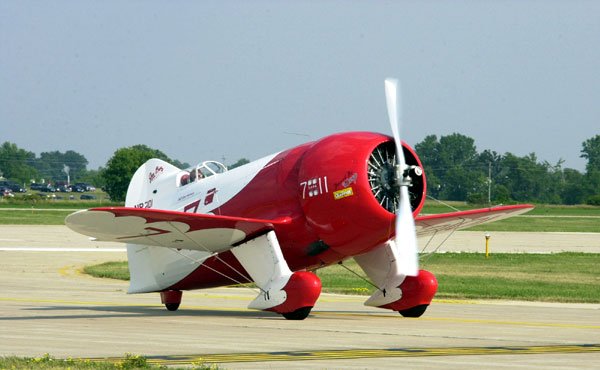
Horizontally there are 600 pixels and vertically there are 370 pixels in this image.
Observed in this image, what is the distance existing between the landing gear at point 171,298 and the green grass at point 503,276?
5307 mm

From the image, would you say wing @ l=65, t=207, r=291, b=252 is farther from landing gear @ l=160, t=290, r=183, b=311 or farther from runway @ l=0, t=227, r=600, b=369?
landing gear @ l=160, t=290, r=183, b=311

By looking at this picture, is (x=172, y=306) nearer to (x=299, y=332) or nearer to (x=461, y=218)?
(x=461, y=218)

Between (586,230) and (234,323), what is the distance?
2259 inches

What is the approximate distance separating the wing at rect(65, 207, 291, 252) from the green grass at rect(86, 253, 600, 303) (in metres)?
4.31

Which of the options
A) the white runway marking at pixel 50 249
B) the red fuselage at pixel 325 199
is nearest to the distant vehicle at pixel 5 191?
the white runway marking at pixel 50 249

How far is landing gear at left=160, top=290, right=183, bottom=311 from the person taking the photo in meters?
22.5

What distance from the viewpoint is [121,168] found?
127000 mm

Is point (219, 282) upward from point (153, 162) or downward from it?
downward

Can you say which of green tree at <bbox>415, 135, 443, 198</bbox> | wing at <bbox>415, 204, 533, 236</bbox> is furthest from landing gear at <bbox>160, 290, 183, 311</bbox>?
green tree at <bbox>415, 135, 443, 198</bbox>

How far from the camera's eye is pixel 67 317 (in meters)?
20.2

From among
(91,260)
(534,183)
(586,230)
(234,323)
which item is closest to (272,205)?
(234,323)

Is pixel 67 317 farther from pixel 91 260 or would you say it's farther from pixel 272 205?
pixel 91 260

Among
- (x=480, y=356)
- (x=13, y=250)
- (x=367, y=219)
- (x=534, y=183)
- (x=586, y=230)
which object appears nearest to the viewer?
(x=480, y=356)

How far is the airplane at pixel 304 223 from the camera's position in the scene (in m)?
18.4
